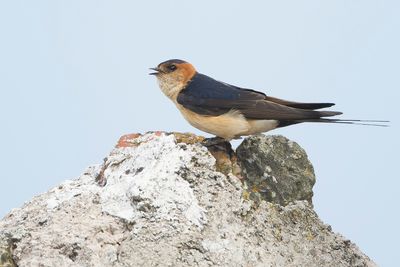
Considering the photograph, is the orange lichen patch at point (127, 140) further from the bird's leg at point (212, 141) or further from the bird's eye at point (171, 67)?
the bird's eye at point (171, 67)

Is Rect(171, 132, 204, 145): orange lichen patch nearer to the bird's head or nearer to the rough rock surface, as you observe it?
the rough rock surface

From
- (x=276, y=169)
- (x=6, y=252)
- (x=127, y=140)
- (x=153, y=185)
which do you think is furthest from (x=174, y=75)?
(x=6, y=252)

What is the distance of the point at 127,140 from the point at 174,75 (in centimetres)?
140

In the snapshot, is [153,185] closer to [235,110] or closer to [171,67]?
[235,110]

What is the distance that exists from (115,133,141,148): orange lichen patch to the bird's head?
48.4 inches

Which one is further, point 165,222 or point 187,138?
point 187,138

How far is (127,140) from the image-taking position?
5910 millimetres

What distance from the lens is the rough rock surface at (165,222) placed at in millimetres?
4680

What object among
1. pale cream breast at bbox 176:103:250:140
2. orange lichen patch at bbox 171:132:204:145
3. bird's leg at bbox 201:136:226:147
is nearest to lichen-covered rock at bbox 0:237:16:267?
orange lichen patch at bbox 171:132:204:145

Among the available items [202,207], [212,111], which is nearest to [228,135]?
[212,111]

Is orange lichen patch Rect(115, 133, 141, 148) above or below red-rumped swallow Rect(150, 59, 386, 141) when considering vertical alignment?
below

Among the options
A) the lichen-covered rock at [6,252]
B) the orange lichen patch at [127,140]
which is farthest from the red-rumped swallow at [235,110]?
the lichen-covered rock at [6,252]

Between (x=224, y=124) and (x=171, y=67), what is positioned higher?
(x=171, y=67)

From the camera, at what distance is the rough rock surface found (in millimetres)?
4680
